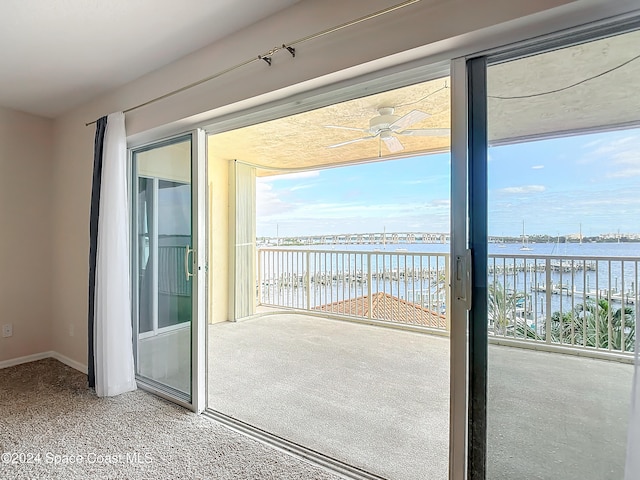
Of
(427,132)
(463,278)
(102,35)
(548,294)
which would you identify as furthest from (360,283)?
(102,35)

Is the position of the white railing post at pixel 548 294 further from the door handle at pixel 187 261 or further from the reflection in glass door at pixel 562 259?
the door handle at pixel 187 261

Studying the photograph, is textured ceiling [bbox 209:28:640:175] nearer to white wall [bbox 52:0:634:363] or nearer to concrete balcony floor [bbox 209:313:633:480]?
white wall [bbox 52:0:634:363]

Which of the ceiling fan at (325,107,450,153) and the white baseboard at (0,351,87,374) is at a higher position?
the ceiling fan at (325,107,450,153)

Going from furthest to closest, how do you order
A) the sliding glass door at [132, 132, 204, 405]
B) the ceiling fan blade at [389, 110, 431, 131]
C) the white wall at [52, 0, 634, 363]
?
the ceiling fan blade at [389, 110, 431, 131] → the sliding glass door at [132, 132, 204, 405] → the white wall at [52, 0, 634, 363]

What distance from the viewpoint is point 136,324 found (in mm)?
2887

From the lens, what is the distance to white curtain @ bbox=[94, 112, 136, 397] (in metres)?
2.62

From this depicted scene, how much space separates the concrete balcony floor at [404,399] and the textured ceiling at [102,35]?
6.82 ft

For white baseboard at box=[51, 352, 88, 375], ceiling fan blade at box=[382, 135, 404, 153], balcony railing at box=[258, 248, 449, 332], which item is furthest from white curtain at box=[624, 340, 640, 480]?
white baseboard at box=[51, 352, 88, 375]

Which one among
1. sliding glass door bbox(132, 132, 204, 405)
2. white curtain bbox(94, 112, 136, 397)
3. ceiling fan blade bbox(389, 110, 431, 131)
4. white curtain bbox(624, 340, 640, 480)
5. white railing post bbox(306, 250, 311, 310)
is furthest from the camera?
white railing post bbox(306, 250, 311, 310)

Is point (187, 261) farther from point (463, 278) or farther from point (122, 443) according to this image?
point (463, 278)

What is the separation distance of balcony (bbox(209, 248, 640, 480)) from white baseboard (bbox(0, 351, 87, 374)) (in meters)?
1.15

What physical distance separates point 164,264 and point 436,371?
8.10 ft

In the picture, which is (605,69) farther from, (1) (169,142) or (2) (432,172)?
(2) (432,172)

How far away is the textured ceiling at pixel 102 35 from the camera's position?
182cm
